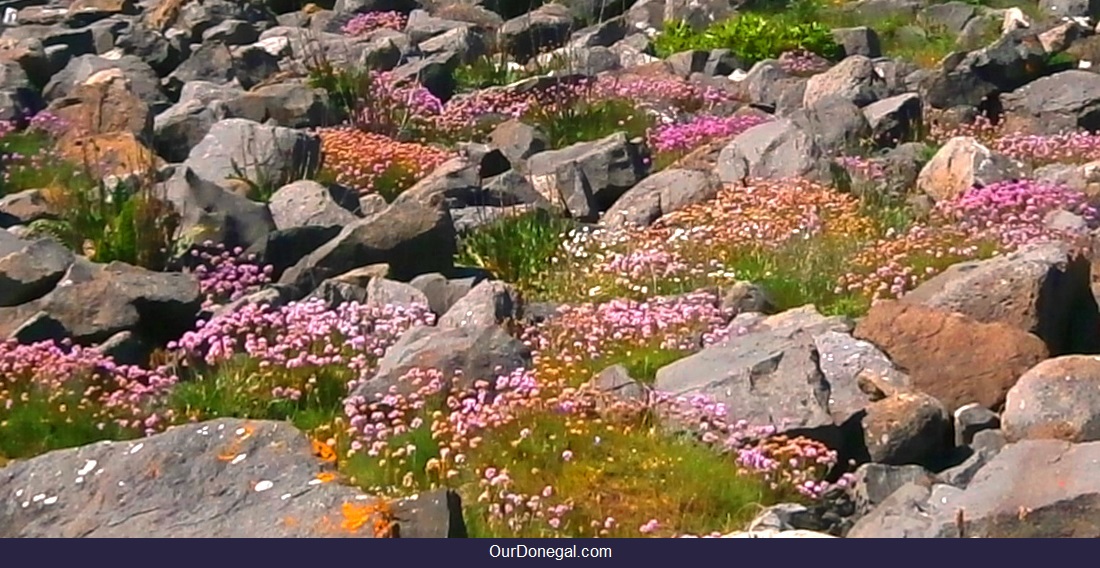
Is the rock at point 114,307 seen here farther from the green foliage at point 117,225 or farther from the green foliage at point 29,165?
the green foliage at point 29,165

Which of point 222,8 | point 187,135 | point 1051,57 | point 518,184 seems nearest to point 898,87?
point 1051,57

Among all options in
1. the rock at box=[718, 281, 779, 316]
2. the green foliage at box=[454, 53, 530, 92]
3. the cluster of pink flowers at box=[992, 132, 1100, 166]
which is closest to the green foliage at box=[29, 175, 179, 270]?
the rock at box=[718, 281, 779, 316]

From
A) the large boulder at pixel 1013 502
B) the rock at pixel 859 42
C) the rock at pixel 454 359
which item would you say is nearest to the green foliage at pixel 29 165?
the rock at pixel 454 359

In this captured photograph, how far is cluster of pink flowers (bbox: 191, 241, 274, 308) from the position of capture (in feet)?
38.0

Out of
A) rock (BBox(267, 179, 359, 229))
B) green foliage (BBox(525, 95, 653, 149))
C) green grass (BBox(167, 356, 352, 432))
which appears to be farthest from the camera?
green foliage (BBox(525, 95, 653, 149))

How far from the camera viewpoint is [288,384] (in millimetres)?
9945

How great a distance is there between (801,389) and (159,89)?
40.0 feet

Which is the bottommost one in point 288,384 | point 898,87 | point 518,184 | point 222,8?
point 222,8

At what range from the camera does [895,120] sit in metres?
16.5

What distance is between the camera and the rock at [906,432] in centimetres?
856

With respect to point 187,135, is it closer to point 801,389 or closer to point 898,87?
point 898,87

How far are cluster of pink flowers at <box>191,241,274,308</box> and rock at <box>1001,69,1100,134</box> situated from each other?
338 inches

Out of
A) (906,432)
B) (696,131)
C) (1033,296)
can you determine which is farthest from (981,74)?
(906,432)

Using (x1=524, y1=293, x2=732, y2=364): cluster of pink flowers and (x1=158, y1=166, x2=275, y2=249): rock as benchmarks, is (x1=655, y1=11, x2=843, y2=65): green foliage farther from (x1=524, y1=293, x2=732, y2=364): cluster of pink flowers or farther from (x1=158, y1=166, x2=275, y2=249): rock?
(x1=524, y1=293, x2=732, y2=364): cluster of pink flowers
